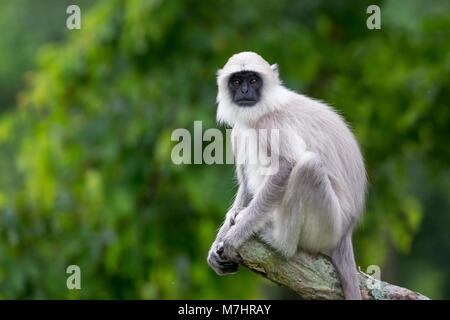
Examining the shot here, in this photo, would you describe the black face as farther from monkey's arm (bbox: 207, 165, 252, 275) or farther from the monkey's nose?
monkey's arm (bbox: 207, 165, 252, 275)

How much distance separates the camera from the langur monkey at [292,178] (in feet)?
23.0

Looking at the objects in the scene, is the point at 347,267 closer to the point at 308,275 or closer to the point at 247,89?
A: the point at 308,275

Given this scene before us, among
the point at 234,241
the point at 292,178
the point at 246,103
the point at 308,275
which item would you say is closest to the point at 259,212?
the point at 234,241

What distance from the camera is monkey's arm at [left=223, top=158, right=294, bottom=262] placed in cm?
720

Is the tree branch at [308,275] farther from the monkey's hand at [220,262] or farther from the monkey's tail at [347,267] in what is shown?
the monkey's hand at [220,262]

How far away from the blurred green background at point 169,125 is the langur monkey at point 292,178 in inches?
162

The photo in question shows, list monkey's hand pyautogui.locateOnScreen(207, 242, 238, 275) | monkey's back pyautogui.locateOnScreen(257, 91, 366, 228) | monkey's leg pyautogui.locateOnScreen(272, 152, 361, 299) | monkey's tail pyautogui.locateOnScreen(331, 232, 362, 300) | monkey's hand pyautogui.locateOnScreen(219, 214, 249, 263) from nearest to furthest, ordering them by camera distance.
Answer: monkey's tail pyautogui.locateOnScreen(331, 232, 362, 300), monkey's leg pyautogui.locateOnScreen(272, 152, 361, 299), monkey's hand pyautogui.locateOnScreen(219, 214, 249, 263), monkey's back pyautogui.locateOnScreen(257, 91, 366, 228), monkey's hand pyautogui.locateOnScreen(207, 242, 238, 275)

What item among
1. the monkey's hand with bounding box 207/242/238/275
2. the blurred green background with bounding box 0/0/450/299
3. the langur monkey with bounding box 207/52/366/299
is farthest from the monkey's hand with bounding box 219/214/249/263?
the blurred green background with bounding box 0/0/450/299

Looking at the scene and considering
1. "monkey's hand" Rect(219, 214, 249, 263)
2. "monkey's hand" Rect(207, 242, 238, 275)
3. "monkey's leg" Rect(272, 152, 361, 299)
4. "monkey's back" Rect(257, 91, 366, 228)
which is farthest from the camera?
"monkey's hand" Rect(207, 242, 238, 275)

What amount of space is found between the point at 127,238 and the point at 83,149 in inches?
75.2

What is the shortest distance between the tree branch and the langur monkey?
7cm
